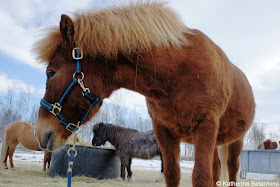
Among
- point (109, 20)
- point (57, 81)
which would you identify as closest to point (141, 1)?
point (109, 20)

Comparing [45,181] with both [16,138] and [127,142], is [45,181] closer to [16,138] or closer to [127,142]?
[127,142]

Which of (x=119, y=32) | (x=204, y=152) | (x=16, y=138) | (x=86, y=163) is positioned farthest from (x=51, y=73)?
(x=16, y=138)

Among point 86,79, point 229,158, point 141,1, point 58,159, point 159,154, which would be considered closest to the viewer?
point 86,79

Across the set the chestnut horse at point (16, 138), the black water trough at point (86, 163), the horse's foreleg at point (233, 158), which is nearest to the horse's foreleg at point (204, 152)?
the horse's foreleg at point (233, 158)

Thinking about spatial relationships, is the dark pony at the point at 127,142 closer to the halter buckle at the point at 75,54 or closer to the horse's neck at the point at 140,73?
the horse's neck at the point at 140,73

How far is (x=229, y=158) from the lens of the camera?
358 cm

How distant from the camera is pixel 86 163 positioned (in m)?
6.17

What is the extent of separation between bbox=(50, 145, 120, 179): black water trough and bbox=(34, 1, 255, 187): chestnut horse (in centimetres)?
442

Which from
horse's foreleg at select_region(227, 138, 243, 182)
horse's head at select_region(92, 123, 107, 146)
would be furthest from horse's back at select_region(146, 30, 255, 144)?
horse's head at select_region(92, 123, 107, 146)

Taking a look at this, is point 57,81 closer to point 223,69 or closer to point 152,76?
point 152,76

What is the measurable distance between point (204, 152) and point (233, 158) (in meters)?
2.12

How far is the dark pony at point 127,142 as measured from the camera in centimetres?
751

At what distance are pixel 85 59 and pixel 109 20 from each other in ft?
1.26

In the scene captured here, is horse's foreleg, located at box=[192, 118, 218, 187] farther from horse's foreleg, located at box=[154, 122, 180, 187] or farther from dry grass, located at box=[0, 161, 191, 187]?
dry grass, located at box=[0, 161, 191, 187]
